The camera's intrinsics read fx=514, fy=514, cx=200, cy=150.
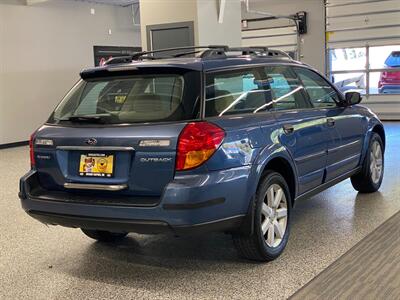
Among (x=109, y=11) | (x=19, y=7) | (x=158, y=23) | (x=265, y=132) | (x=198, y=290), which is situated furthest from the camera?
(x=109, y=11)

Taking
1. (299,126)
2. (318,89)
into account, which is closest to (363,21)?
(318,89)

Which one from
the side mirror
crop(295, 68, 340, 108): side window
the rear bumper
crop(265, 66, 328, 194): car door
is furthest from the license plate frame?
the side mirror

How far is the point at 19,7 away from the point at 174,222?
33.8 feet

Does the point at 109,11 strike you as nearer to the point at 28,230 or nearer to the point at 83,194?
the point at 28,230

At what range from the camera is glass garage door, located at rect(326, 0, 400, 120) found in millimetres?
13047

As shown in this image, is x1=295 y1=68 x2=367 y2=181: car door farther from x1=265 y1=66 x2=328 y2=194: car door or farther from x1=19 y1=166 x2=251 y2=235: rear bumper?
x1=19 y1=166 x2=251 y2=235: rear bumper

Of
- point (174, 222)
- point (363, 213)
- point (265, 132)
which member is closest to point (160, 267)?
point (174, 222)

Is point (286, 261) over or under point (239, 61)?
under

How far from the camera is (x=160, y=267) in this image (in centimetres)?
372

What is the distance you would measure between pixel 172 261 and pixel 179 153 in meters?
1.11

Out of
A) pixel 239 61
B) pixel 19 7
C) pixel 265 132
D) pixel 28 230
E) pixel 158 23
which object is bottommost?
pixel 28 230

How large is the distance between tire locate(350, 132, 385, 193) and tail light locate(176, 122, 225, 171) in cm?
269

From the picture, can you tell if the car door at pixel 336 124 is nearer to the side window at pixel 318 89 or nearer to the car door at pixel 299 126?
the side window at pixel 318 89

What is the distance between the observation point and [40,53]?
12367 mm
